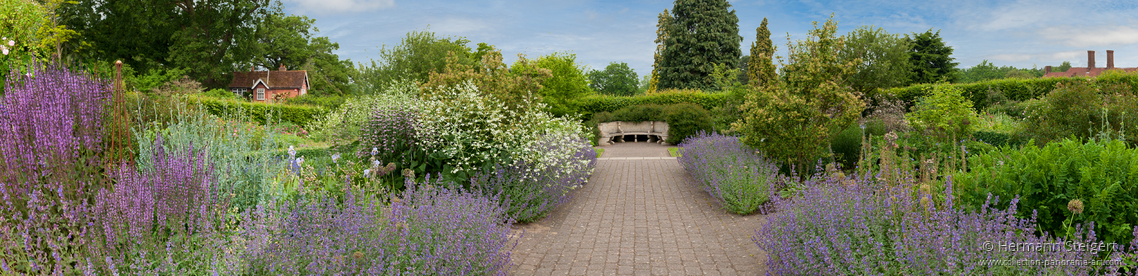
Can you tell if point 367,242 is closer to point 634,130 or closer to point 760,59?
point 760,59

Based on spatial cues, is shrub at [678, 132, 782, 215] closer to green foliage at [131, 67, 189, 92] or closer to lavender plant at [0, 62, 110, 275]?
lavender plant at [0, 62, 110, 275]

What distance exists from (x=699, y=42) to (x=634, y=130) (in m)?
17.7

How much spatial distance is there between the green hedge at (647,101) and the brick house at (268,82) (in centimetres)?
3001

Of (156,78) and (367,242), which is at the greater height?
(156,78)

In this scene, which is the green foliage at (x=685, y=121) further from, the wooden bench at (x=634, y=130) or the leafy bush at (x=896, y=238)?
the leafy bush at (x=896, y=238)

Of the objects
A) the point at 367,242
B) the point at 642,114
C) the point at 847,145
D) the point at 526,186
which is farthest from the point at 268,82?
the point at 367,242

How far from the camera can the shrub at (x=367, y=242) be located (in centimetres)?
267

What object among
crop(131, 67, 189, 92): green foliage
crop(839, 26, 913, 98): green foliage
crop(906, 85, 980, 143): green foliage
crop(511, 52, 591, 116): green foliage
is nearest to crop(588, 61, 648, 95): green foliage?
crop(839, 26, 913, 98): green foliage

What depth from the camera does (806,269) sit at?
3.22 m

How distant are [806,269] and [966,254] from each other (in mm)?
796

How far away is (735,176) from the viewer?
6625mm

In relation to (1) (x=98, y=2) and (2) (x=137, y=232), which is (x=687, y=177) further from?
(1) (x=98, y=2)

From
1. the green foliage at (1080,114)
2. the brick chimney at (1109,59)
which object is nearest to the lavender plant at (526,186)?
the green foliage at (1080,114)

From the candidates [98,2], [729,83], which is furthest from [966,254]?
[98,2]
